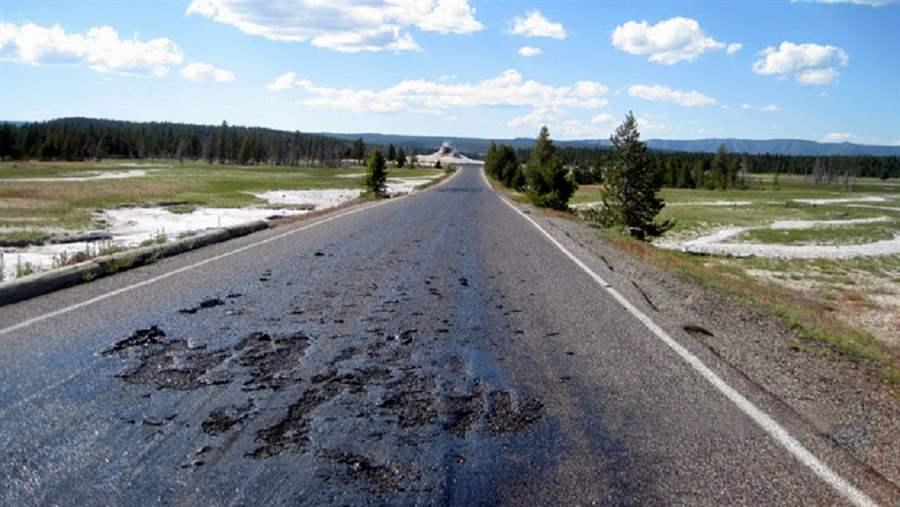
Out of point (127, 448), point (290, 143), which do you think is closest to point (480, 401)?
point (127, 448)

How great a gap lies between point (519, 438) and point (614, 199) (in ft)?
110

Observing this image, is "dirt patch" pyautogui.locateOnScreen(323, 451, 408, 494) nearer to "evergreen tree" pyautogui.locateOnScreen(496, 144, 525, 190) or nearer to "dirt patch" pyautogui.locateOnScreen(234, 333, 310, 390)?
"dirt patch" pyautogui.locateOnScreen(234, 333, 310, 390)

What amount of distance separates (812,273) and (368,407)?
2719cm

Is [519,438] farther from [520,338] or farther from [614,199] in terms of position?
[614,199]

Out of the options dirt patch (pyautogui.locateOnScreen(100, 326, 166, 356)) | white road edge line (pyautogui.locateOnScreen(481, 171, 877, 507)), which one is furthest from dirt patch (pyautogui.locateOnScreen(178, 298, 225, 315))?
white road edge line (pyautogui.locateOnScreen(481, 171, 877, 507))

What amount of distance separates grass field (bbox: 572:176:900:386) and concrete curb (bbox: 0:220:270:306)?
8.84 meters

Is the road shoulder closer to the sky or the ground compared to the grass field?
closer to the sky

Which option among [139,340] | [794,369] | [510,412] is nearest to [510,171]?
[794,369]

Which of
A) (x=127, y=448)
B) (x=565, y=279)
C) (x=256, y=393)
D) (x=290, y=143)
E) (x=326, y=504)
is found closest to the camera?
(x=326, y=504)

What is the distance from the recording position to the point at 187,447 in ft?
13.8

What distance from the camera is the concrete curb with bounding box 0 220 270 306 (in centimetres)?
864

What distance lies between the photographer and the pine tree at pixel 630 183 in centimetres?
3631

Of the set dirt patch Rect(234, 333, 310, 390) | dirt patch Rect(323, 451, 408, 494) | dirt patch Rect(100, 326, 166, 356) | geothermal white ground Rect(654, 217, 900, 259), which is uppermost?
dirt patch Rect(323, 451, 408, 494)

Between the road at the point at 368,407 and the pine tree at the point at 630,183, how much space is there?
27726 millimetres
